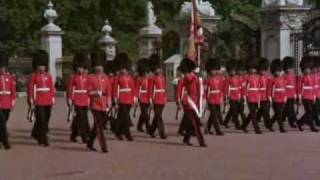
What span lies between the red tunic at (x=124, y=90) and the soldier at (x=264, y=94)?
323cm

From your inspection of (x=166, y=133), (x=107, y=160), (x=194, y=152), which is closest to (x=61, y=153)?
(x=107, y=160)

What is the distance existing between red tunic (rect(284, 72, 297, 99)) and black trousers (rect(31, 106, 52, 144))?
5.70 m

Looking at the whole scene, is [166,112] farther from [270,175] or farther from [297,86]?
[270,175]

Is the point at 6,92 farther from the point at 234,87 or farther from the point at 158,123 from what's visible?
the point at 234,87

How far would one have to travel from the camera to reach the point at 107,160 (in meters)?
13.3

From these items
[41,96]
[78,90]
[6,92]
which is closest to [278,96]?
[78,90]

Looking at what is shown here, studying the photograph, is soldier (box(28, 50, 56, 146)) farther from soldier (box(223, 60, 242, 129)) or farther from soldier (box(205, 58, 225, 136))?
soldier (box(223, 60, 242, 129))

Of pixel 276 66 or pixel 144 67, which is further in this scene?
pixel 276 66

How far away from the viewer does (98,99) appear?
48.4 feet

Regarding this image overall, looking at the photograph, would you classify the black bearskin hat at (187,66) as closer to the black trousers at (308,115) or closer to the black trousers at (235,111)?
the black trousers at (235,111)

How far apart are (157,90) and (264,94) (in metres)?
2.70

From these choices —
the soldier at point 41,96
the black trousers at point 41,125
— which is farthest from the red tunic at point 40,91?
the black trousers at point 41,125

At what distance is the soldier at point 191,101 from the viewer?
15.3 m

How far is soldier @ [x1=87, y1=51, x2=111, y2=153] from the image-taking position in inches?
571
